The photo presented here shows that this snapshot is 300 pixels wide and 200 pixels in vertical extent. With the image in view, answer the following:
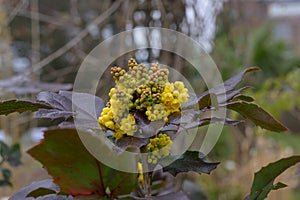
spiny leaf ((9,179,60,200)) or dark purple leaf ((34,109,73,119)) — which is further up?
dark purple leaf ((34,109,73,119))

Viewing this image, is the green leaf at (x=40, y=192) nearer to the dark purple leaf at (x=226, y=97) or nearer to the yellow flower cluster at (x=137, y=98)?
the yellow flower cluster at (x=137, y=98)

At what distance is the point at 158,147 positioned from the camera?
0.48 meters

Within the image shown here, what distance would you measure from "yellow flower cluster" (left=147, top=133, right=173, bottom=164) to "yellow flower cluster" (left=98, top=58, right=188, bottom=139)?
3cm

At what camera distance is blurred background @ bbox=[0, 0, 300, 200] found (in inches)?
62.2

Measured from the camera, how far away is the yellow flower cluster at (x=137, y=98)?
1.45 ft

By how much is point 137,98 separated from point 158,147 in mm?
59

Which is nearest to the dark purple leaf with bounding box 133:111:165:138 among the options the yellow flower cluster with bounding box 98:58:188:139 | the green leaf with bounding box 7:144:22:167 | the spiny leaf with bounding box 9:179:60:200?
the yellow flower cluster with bounding box 98:58:188:139

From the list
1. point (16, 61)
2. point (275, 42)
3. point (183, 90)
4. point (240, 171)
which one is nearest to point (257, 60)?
point (275, 42)

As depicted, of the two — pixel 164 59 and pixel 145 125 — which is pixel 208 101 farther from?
pixel 164 59

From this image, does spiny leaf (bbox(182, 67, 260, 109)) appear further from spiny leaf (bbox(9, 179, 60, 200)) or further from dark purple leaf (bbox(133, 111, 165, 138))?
spiny leaf (bbox(9, 179, 60, 200))

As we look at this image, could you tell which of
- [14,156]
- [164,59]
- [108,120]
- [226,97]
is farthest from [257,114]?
[164,59]

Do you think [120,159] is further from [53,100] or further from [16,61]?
[16,61]

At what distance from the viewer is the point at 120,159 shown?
466 mm

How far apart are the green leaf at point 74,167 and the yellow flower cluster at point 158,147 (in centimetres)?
4
